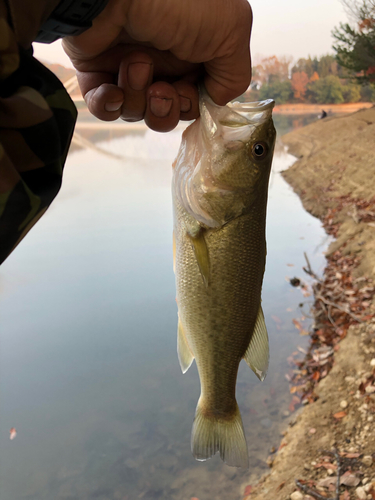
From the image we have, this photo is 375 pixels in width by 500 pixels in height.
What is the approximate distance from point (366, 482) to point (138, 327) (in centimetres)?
220

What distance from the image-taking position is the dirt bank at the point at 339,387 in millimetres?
2016

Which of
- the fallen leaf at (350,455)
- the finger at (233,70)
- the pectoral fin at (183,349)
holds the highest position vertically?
the finger at (233,70)

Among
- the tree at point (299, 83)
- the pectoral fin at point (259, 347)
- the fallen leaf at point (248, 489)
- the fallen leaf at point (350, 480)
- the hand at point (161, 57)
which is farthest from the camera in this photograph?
the tree at point (299, 83)

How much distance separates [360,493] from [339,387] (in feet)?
3.09

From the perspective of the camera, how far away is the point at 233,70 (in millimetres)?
945

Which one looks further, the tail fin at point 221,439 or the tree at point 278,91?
the tree at point 278,91

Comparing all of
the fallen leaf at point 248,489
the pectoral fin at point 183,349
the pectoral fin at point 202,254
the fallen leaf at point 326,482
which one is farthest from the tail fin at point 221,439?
the fallen leaf at point 248,489

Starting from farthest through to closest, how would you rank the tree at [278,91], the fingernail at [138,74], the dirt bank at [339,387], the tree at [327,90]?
1. the tree at [327,90]
2. the tree at [278,91]
3. the dirt bank at [339,387]
4. the fingernail at [138,74]

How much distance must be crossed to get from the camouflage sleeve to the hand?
1.13ft

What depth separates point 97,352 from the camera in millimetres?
3338

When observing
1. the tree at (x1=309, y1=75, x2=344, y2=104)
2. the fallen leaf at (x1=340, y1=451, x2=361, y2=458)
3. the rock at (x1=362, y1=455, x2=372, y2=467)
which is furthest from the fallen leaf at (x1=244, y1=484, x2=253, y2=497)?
the tree at (x1=309, y1=75, x2=344, y2=104)

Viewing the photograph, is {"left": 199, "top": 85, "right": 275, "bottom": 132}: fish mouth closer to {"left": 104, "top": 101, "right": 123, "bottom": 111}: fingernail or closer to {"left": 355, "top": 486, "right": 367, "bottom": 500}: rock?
{"left": 104, "top": 101, "right": 123, "bottom": 111}: fingernail

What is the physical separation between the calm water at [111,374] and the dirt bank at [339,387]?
0.62ft

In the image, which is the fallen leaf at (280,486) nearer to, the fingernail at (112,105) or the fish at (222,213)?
the fish at (222,213)
